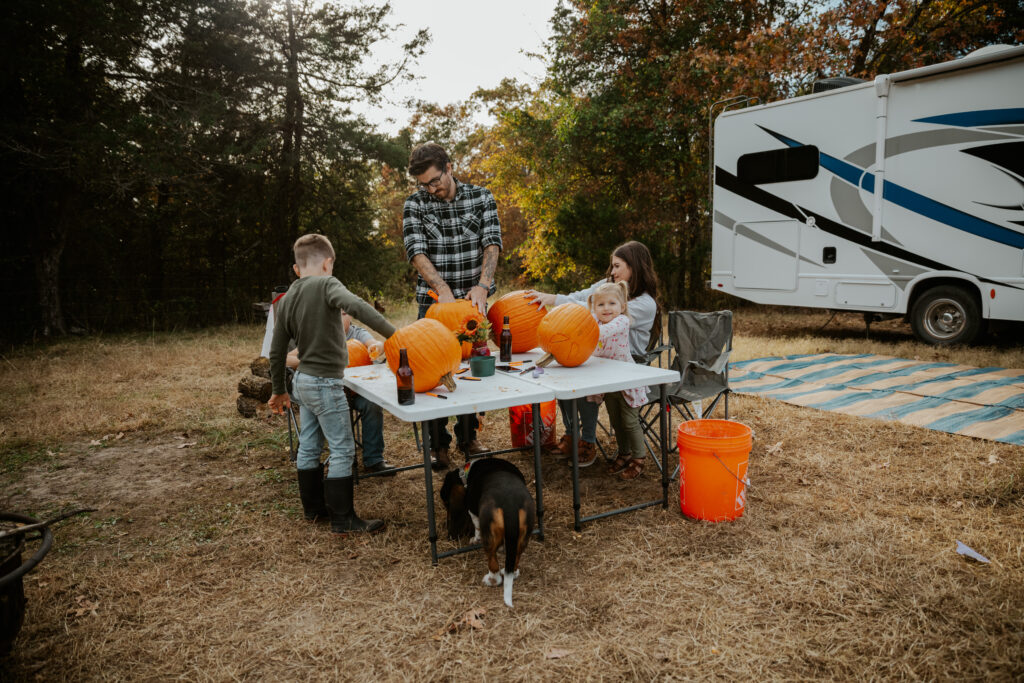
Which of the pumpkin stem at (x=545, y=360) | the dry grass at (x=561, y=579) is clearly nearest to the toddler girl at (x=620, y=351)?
the dry grass at (x=561, y=579)

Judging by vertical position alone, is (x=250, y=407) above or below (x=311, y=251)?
below

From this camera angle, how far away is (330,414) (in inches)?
116

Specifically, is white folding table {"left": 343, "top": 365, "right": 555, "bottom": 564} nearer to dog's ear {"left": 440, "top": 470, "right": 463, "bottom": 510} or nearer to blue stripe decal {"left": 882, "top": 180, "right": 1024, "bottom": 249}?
dog's ear {"left": 440, "top": 470, "right": 463, "bottom": 510}

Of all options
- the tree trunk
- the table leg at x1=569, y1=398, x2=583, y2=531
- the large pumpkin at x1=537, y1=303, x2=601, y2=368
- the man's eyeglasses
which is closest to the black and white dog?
the table leg at x1=569, y1=398, x2=583, y2=531

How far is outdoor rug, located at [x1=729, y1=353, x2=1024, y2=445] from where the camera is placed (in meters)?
4.37

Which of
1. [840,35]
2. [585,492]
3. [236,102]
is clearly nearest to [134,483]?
[585,492]

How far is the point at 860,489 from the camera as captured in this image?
3.39 metres

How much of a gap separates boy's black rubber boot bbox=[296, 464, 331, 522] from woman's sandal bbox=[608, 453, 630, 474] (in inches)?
69.0

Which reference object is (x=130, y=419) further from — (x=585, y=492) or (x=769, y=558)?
(x=769, y=558)

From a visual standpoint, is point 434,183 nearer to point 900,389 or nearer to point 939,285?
point 900,389

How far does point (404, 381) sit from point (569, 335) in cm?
96

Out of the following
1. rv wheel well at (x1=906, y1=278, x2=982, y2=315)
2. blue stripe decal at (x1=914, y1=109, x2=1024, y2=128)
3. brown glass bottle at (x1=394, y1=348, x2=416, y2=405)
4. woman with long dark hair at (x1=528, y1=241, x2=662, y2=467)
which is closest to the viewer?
brown glass bottle at (x1=394, y1=348, x2=416, y2=405)

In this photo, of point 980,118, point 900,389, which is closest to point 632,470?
point 900,389

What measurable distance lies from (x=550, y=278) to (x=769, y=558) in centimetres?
1155
